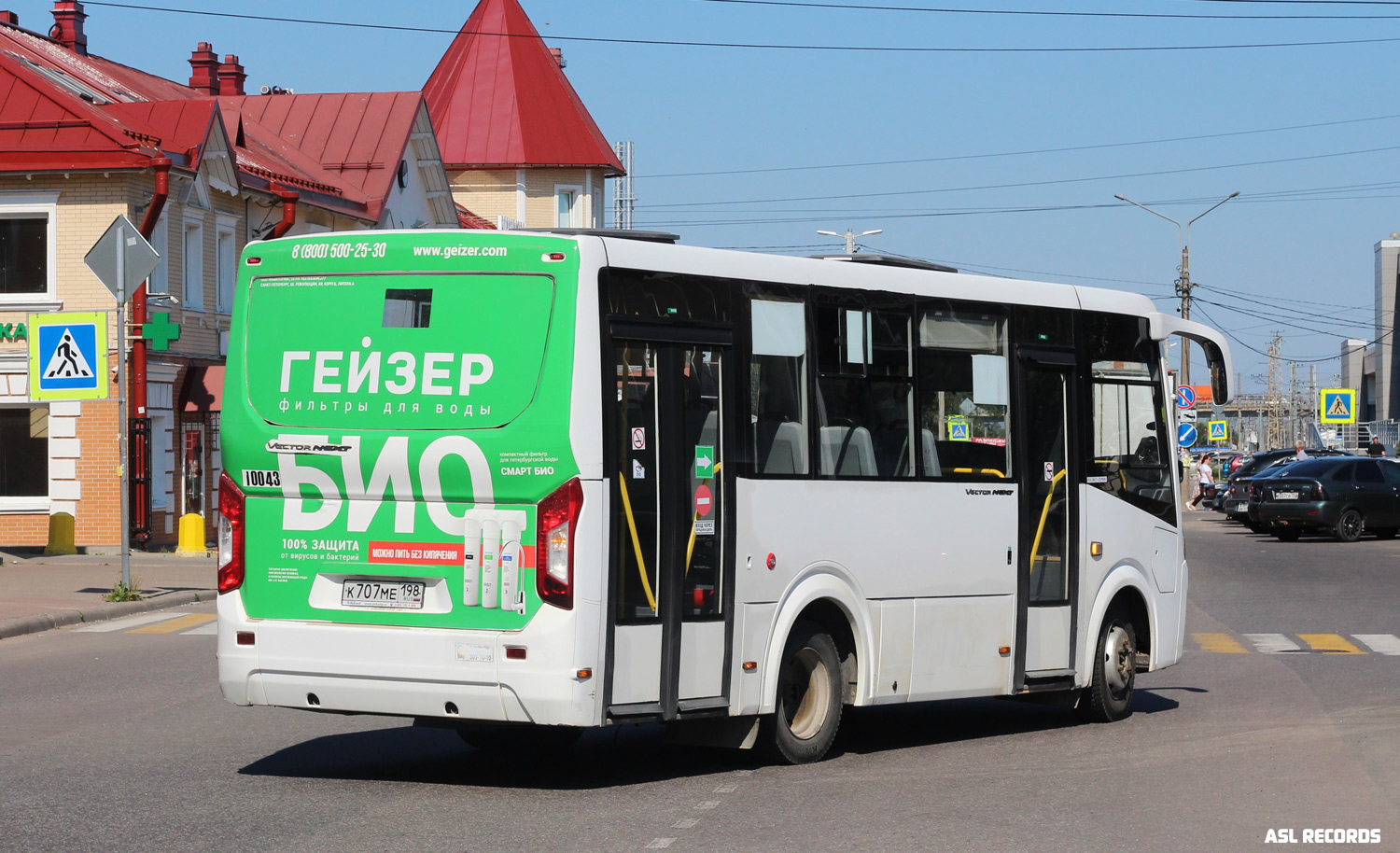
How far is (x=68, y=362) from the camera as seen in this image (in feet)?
65.7

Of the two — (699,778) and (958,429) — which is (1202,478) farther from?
(699,778)

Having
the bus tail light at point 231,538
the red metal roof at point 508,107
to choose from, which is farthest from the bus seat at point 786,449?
the red metal roof at point 508,107

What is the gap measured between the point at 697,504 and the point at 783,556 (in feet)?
2.34

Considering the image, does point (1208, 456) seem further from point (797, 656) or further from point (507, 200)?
point (797, 656)

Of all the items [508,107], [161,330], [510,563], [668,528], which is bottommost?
[510,563]

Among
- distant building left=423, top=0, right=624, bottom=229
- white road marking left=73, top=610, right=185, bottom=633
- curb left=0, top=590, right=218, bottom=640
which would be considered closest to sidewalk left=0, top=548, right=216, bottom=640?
curb left=0, top=590, right=218, bottom=640

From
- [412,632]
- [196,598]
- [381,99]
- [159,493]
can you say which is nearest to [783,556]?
[412,632]

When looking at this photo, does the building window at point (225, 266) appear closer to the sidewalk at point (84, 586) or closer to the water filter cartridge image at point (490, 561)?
the sidewalk at point (84, 586)

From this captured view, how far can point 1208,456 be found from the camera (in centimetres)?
5775

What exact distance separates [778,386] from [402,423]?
2.09 metres

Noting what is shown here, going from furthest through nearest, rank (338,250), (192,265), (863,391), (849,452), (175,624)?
(192,265) < (175,624) < (863,391) < (849,452) < (338,250)

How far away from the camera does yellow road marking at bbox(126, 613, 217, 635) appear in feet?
58.3

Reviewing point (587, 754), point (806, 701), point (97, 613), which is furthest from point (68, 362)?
point (806, 701)

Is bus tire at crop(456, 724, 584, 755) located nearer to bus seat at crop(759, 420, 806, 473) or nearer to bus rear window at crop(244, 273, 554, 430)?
bus seat at crop(759, 420, 806, 473)
